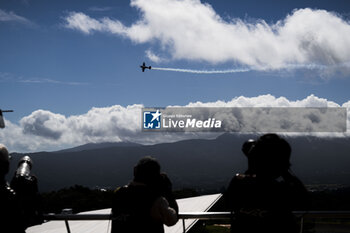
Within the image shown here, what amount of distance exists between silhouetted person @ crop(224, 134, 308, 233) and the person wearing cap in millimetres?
2493

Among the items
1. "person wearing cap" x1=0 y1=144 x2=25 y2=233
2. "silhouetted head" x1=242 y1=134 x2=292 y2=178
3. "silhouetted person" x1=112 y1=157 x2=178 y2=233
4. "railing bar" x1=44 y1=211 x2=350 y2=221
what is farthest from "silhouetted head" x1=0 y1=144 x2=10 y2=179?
"silhouetted head" x1=242 y1=134 x2=292 y2=178

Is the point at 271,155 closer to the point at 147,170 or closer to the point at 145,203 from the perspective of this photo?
the point at 147,170

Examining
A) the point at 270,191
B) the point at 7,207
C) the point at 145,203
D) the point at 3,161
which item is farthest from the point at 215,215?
the point at 3,161

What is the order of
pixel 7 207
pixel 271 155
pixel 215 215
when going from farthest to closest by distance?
pixel 215 215 → pixel 7 207 → pixel 271 155

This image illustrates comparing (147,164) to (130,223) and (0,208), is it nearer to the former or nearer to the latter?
(130,223)

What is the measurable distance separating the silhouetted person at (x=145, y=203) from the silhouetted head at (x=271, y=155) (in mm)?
1159

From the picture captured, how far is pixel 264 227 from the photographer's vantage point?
3.83 meters

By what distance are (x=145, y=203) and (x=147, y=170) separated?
0.37 metres

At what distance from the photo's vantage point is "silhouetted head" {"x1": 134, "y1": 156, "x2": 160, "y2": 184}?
4355 millimetres

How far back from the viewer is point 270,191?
384 centimetres

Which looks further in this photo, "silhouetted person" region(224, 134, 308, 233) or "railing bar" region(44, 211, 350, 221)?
"railing bar" region(44, 211, 350, 221)

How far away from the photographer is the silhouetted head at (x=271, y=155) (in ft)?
12.4

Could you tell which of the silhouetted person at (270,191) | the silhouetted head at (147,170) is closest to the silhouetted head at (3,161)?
the silhouetted head at (147,170)

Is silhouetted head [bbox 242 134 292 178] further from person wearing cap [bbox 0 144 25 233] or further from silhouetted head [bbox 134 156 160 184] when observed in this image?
person wearing cap [bbox 0 144 25 233]
